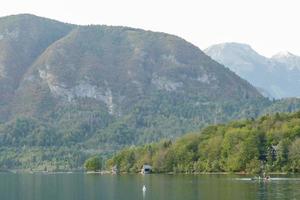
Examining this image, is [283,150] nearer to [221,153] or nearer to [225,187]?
[221,153]

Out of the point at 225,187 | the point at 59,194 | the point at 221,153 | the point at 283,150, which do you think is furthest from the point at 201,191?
the point at 221,153

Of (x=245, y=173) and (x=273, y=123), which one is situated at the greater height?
(x=273, y=123)

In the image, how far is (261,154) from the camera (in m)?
180

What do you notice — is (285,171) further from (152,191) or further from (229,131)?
(152,191)

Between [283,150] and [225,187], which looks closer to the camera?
[225,187]

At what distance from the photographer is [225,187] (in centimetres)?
11362

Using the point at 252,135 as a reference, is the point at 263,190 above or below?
below

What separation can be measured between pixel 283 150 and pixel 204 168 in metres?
30.6

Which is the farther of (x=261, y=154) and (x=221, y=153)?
(x=221, y=153)

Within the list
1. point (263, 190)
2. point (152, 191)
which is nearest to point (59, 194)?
point (152, 191)

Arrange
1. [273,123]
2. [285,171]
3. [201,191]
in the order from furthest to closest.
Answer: [273,123]
[285,171]
[201,191]

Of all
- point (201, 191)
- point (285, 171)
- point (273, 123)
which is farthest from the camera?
point (273, 123)

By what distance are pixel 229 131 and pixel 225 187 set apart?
3376 inches

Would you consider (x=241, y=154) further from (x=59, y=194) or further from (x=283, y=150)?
(x=59, y=194)
